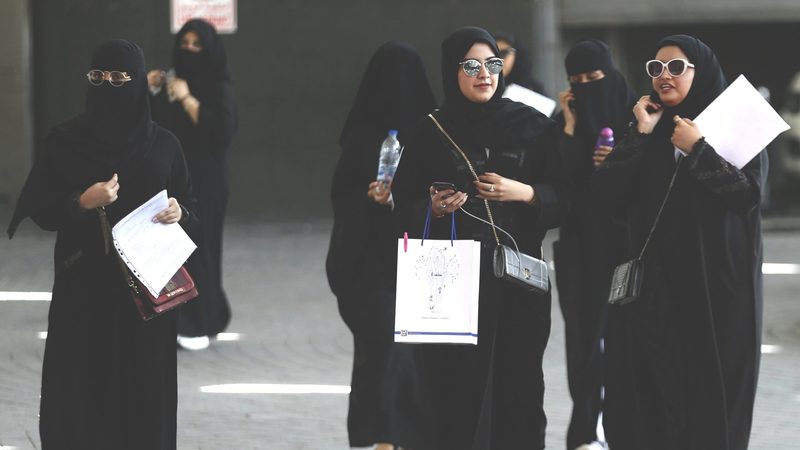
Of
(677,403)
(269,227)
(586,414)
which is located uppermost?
(677,403)

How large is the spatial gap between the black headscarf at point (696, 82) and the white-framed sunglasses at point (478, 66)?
0.61 meters

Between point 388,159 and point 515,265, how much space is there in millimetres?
1223

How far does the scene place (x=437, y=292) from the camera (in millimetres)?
5965

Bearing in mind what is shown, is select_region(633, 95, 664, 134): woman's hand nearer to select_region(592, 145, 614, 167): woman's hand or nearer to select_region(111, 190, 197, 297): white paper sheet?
select_region(592, 145, 614, 167): woman's hand

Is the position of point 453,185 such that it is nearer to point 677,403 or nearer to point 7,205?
point 677,403

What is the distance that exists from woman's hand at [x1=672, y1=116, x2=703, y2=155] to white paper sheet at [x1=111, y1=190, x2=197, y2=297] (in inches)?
74.3

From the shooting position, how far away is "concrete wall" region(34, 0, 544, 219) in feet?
60.8

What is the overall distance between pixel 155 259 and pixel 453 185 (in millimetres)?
1170

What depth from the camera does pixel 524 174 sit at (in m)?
6.15

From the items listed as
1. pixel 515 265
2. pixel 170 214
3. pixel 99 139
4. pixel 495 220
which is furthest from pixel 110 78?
pixel 515 265

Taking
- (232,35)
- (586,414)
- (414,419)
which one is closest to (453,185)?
(414,419)

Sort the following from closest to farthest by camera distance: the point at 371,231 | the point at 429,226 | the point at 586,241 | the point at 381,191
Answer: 1. the point at 429,226
2. the point at 381,191
3. the point at 371,231
4. the point at 586,241

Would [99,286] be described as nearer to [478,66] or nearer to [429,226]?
[429,226]

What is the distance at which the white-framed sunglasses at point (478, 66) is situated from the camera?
19.9 ft
